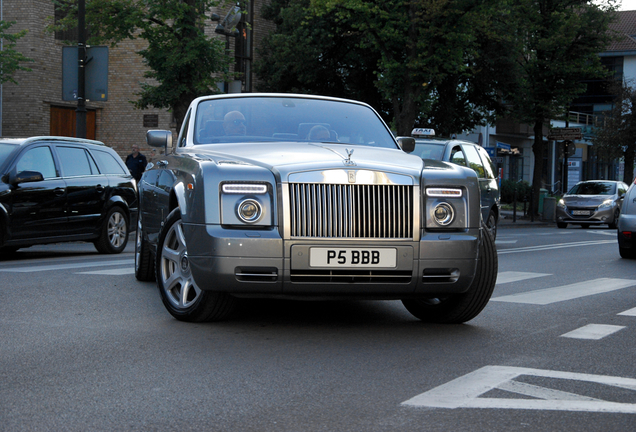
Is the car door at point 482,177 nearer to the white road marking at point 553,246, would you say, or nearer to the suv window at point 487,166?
the suv window at point 487,166

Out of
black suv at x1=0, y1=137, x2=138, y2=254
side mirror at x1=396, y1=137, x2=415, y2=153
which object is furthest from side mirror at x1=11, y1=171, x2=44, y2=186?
side mirror at x1=396, y1=137, x2=415, y2=153

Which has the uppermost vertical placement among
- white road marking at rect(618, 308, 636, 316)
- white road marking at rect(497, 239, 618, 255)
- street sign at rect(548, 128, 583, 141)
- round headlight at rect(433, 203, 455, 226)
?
street sign at rect(548, 128, 583, 141)

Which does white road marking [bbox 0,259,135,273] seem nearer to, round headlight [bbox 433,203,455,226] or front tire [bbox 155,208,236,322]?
front tire [bbox 155,208,236,322]

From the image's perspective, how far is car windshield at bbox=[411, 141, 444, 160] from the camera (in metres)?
14.9

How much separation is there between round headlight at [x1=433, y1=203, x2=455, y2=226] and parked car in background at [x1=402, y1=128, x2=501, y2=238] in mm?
8711

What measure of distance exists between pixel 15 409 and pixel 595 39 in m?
36.7

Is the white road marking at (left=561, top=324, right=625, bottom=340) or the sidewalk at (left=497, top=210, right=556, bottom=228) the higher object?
the white road marking at (left=561, top=324, right=625, bottom=340)

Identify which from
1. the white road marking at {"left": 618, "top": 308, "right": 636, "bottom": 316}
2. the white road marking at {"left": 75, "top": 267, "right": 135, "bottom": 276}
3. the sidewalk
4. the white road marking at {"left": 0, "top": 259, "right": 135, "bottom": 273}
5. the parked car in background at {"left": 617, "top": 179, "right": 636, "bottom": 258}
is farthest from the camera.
A: the sidewalk

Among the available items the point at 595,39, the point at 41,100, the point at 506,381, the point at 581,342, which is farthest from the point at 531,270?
the point at 595,39

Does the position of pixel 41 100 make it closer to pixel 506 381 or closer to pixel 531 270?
pixel 531 270

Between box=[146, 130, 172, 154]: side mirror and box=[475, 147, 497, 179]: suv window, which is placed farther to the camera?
box=[475, 147, 497, 179]: suv window

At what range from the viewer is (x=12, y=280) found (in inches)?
355

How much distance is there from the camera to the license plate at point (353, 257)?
570cm

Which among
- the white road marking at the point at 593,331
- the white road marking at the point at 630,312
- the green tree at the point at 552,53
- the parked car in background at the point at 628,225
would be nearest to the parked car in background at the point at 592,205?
the green tree at the point at 552,53
